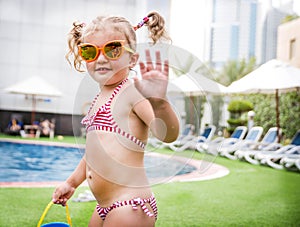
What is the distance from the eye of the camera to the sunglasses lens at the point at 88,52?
1295mm

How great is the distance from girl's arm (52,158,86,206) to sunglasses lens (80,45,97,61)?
0.42 m

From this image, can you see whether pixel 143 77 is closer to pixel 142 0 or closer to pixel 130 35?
pixel 130 35

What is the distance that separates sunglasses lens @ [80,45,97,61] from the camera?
129 centimetres

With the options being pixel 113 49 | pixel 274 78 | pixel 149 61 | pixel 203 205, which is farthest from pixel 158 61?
pixel 274 78

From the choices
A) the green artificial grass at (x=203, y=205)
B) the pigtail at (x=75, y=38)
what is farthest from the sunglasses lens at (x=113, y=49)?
the green artificial grass at (x=203, y=205)

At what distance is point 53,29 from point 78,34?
13.0m

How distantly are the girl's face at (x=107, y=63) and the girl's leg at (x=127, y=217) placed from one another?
1.35 feet

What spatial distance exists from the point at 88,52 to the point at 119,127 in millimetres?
259

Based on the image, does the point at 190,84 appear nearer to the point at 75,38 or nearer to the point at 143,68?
the point at 143,68

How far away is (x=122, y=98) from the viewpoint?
1.29 m

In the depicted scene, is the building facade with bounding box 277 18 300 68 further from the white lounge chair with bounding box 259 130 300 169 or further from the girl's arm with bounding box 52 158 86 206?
the girl's arm with bounding box 52 158 86 206

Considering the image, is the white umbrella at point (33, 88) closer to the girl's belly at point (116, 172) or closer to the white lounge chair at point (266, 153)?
the white lounge chair at point (266, 153)

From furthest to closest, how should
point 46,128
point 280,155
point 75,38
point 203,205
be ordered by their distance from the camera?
point 46,128 < point 280,155 < point 203,205 < point 75,38

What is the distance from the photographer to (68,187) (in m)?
1.52
